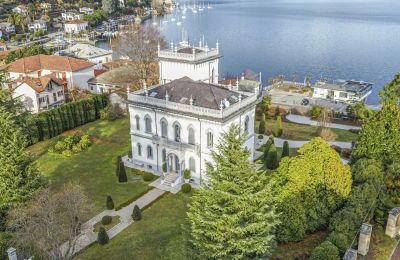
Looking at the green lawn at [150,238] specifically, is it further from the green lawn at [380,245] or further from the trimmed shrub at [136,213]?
the green lawn at [380,245]

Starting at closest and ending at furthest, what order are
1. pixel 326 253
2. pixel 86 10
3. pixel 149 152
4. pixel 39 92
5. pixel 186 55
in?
pixel 326 253, pixel 149 152, pixel 186 55, pixel 39 92, pixel 86 10

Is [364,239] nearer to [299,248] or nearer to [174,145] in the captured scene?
[299,248]

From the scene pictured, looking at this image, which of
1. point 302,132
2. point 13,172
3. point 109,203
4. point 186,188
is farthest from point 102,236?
point 302,132

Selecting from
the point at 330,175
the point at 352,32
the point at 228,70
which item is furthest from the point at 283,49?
the point at 330,175

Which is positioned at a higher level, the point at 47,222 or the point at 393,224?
the point at 47,222

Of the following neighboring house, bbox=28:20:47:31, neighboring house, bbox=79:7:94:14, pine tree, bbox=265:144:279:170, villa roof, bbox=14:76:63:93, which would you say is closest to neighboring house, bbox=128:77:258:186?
pine tree, bbox=265:144:279:170

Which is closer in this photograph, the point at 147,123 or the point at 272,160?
the point at 147,123

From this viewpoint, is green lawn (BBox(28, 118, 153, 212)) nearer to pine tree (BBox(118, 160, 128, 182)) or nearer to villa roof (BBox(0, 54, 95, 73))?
pine tree (BBox(118, 160, 128, 182))
